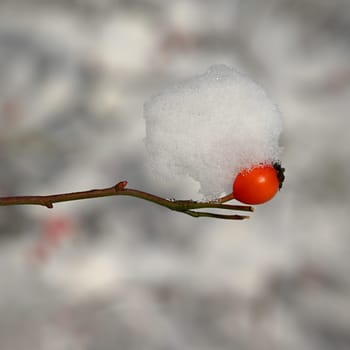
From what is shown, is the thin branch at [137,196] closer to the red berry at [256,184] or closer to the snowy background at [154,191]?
the red berry at [256,184]

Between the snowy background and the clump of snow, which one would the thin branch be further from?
the snowy background

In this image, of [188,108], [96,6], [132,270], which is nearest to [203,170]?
[188,108]

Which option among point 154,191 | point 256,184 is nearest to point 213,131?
point 256,184

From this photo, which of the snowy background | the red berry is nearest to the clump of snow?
the red berry

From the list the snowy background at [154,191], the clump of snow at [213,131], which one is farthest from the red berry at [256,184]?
the snowy background at [154,191]

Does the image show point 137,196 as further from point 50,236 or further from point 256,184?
point 50,236

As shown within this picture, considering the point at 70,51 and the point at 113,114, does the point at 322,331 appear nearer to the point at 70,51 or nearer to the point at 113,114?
the point at 113,114
